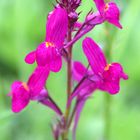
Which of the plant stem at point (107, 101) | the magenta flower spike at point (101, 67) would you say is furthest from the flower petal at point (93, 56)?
the plant stem at point (107, 101)

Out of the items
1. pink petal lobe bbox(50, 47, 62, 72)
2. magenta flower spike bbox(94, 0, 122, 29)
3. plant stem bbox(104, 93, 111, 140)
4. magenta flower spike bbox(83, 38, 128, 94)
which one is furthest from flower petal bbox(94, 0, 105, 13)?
plant stem bbox(104, 93, 111, 140)

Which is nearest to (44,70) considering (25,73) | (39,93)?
(39,93)

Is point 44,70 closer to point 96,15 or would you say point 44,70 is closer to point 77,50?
point 96,15

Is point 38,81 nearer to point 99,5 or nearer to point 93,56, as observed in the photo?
point 93,56

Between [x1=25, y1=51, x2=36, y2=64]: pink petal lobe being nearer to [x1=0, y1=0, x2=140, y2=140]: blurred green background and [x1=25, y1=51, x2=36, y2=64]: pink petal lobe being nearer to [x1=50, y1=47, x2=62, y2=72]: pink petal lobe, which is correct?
[x1=50, y1=47, x2=62, y2=72]: pink petal lobe

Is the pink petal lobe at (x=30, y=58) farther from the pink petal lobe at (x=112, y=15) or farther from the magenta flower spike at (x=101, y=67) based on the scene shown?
the pink petal lobe at (x=112, y=15)
